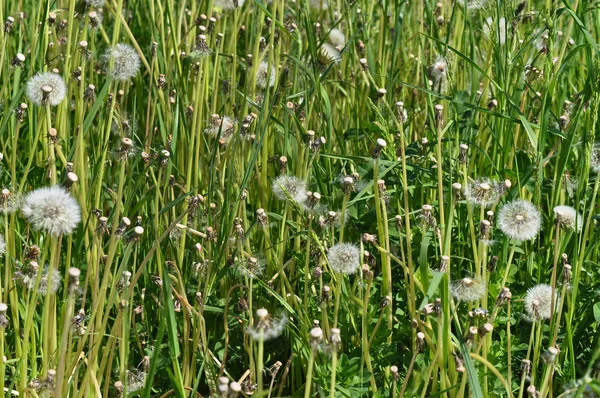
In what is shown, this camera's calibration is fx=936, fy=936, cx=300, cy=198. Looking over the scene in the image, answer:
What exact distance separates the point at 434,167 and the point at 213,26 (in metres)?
0.72

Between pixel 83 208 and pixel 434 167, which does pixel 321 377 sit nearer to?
pixel 83 208

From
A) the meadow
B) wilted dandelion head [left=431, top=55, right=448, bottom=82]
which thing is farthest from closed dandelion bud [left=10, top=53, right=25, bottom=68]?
wilted dandelion head [left=431, top=55, right=448, bottom=82]

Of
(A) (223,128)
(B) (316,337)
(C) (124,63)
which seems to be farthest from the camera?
(A) (223,128)

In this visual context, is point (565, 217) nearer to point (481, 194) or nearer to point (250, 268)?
point (481, 194)

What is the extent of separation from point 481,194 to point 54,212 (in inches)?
34.5

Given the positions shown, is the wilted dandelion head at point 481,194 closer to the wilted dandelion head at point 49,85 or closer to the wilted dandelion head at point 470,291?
the wilted dandelion head at point 470,291

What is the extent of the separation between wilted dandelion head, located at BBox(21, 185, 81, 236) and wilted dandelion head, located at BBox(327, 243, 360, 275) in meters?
0.55

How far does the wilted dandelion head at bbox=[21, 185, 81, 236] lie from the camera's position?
1.50 meters

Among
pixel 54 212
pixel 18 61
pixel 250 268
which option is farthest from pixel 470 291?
pixel 18 61

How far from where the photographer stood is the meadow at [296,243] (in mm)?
1726

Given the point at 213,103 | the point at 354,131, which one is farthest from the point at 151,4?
the point at 354,131

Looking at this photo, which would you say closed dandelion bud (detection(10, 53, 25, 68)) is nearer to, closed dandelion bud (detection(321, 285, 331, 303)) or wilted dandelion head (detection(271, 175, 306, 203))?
wilted dandelion head (detection(271, 175, 306, 203))

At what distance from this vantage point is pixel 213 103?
7.92 feet

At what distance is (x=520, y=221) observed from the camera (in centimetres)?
195
